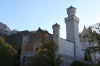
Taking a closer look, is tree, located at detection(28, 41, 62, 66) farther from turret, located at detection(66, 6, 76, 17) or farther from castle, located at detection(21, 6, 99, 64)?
turret, located at detection(66, 6, 76, 17)

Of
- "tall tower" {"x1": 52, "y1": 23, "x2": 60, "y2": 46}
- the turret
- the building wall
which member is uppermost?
the turret

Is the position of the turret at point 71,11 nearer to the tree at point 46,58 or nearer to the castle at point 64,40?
the castle at point 64,40

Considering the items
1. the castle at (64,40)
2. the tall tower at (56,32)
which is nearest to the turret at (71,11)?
the castle at (64,40)

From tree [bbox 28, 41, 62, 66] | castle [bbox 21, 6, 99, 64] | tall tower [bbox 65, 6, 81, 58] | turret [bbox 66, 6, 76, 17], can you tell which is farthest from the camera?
turret [bbox 66, 6, 76, 17]

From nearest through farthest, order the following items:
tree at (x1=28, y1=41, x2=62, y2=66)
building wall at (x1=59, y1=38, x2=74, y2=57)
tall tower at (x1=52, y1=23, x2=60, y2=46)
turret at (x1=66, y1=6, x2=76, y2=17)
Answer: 1. tree at (x1=28, y1=41, x2=62, y2=66)
2. tall tower at (x1=52, y1=23, x2=60, y2=46)
3. building wall at (x1=59, y1=38, x2=74, y2=57)
4. turret at (x1=66, y1=6, x2=76, y2=17)

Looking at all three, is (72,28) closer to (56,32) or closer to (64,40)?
(64,40)

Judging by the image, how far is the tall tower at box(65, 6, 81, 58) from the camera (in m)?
79.4

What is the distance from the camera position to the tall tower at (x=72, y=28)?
79.4 m

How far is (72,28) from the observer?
80812 millimetres

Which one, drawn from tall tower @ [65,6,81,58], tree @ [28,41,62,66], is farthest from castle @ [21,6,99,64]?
tree @ [28,41,62,66]

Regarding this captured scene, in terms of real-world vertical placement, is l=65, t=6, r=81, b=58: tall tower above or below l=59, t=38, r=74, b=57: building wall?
above

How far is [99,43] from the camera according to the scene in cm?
3216

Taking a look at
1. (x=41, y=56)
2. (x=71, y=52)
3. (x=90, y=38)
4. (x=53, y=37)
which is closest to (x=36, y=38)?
(x=53, y=37)

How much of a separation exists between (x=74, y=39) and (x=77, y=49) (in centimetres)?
448
